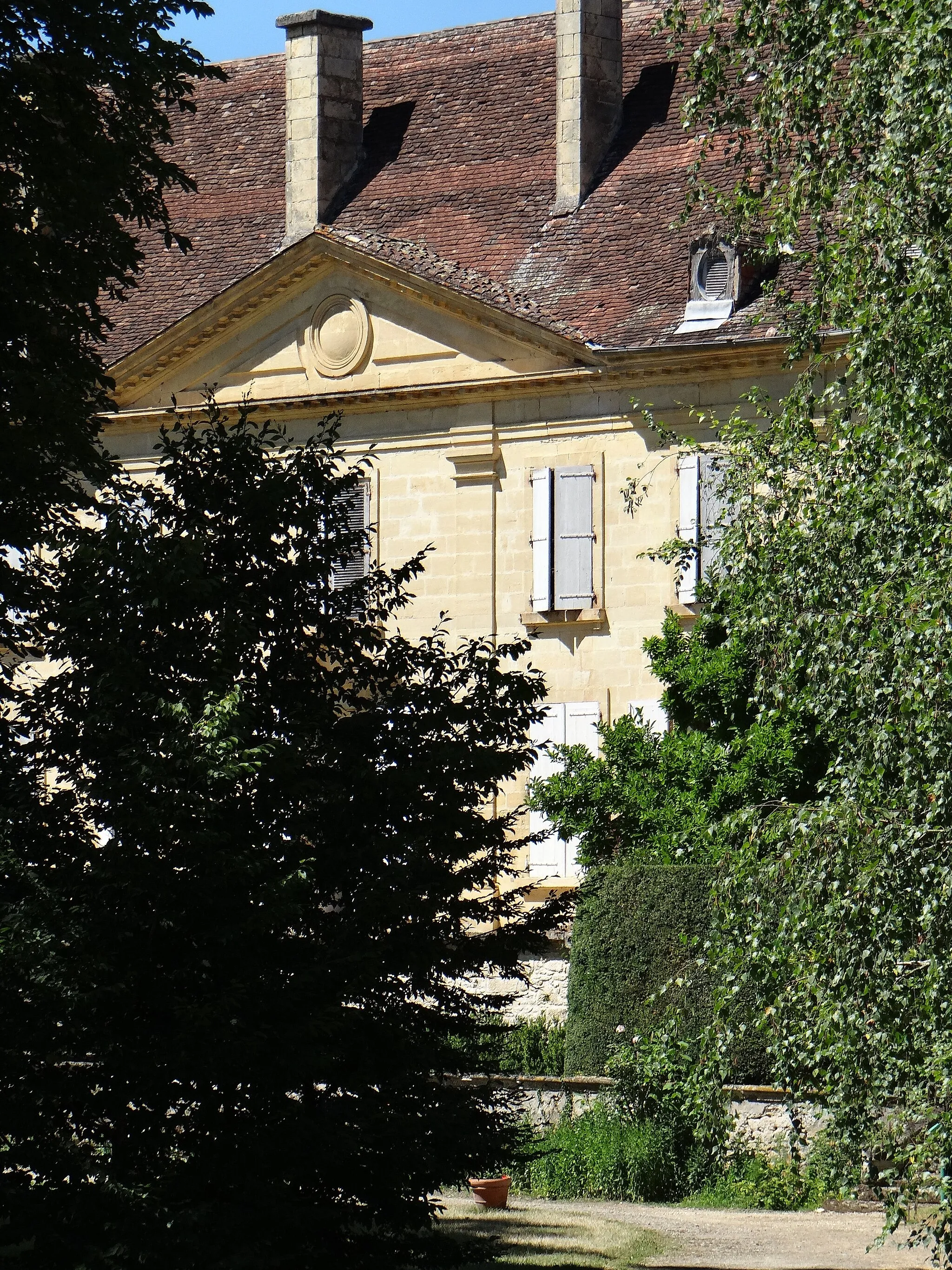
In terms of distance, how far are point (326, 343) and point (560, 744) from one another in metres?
7.03

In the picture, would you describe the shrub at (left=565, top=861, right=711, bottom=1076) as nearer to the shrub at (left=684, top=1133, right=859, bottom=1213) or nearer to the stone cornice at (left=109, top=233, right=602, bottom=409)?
the shrub at (left=684, top=1133, right=859, bottom=1213)

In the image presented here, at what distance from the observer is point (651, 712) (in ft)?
85.4

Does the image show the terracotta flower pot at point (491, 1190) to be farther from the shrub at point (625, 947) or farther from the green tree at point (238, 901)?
the green tree at point (238, 901)

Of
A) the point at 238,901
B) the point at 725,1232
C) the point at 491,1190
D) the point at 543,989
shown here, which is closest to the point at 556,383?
the point at 543,989

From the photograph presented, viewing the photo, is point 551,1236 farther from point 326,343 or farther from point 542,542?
point 326,343

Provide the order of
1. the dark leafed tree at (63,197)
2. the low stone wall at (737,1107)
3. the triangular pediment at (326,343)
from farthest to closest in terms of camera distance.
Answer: the triangular pediment at (326,343) → the low stone wall at (737,1107) → the dark leafed tree at (63,197)

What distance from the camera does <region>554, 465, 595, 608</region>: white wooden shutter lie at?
89.0 feet

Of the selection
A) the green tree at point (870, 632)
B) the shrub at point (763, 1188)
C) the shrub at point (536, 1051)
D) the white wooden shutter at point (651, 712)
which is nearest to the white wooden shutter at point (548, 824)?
the white wooden shutter at point (651, 712)

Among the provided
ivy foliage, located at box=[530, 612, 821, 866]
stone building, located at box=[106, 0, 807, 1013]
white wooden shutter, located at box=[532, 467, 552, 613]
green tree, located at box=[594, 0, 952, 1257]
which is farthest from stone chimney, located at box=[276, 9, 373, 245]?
green tree, located at box=[594, 0, 952, 1257]

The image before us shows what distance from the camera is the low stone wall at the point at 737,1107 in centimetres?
1781

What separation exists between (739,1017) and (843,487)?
5.58 metres

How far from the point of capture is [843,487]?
1196 centimetres

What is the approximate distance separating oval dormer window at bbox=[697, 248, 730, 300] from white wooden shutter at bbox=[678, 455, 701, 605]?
2.15m

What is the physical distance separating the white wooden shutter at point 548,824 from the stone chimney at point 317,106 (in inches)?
317
